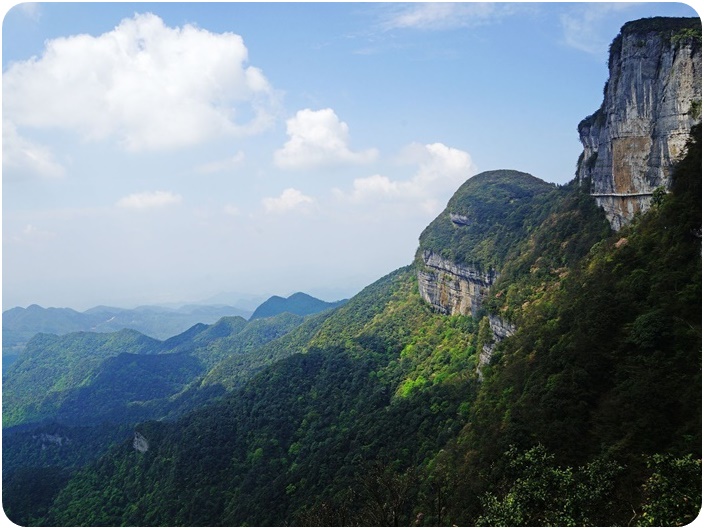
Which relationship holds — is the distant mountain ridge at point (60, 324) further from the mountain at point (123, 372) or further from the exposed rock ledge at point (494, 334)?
the exposed rock ledge at point (494, 334)

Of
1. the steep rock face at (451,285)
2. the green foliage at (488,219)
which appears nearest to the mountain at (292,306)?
the green foliage at (488,219)

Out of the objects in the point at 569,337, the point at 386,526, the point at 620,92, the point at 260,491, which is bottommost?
the point at 260,491

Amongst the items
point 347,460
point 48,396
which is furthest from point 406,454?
point 48,396

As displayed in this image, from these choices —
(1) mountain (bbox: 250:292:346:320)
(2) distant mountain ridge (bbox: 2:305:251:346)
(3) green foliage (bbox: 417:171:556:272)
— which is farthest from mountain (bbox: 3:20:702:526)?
(2) distant mountain ridge (bbox: 2:305:251:346)

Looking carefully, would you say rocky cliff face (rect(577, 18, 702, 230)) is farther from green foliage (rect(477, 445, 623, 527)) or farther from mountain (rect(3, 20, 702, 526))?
green foliage (rect(477, 445, 623, 527))

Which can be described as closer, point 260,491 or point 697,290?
point 697,290

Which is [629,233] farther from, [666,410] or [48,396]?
[48,396]
